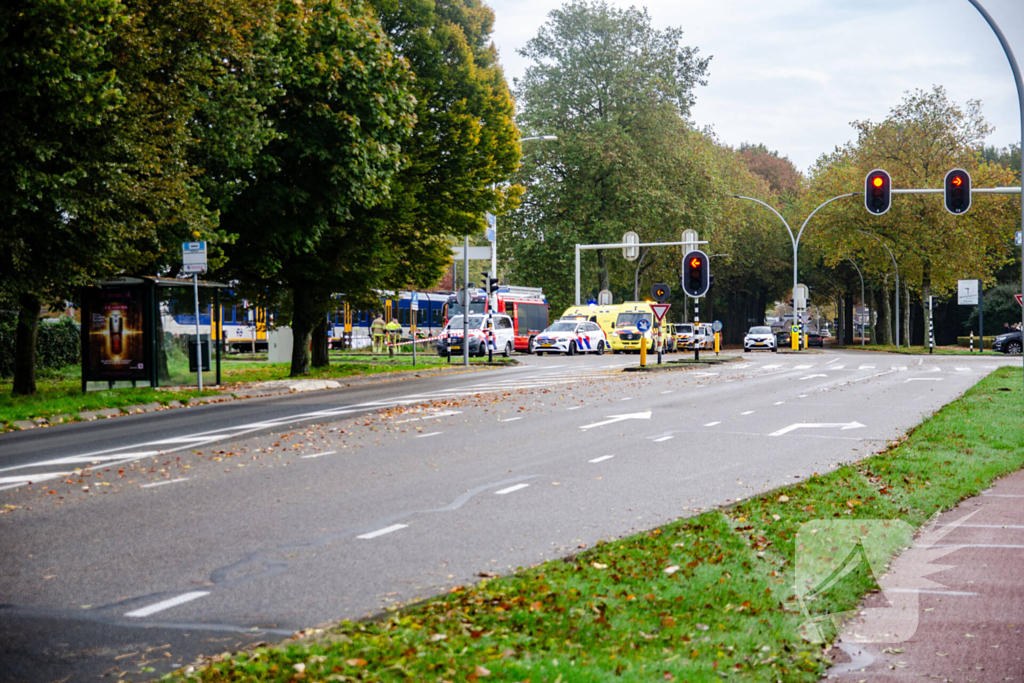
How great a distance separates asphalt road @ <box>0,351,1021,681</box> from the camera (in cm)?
546

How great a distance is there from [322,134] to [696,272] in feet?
47.6

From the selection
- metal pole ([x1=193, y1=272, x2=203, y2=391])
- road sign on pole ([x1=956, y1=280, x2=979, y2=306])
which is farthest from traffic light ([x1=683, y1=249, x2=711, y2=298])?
road sign on pole ([x1=956, y1=280, x2=979, y2=306])

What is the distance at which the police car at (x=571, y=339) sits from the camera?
46156 mm

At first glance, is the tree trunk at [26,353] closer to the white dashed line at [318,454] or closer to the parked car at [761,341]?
the white dashed line at [318,454]

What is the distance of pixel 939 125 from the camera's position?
5153cm

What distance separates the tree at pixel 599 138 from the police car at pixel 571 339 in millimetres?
7249

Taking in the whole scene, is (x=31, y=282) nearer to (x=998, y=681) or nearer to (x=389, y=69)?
(x=389, y=69)

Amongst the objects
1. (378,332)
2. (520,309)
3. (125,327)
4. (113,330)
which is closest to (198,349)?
(125,327)

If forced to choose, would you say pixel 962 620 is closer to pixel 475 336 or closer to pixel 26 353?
pixel 26 353

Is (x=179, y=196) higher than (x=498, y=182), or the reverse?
(x=498, y=182)

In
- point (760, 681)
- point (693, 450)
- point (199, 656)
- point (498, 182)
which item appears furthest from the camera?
point (498, 182)

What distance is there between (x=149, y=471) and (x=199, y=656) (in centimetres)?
631

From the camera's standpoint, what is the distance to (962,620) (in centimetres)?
519

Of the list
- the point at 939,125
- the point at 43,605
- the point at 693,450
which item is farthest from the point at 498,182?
the point at 939,125
